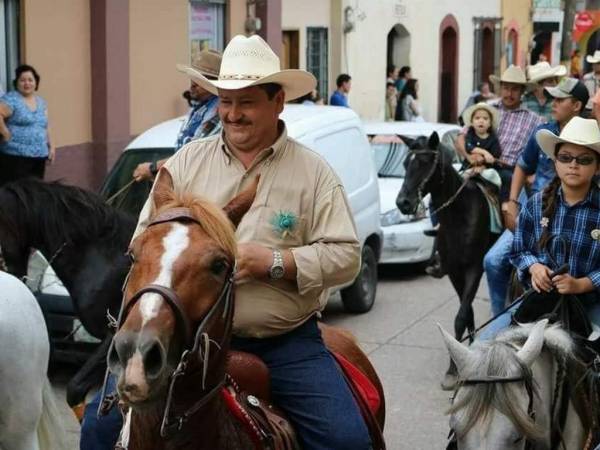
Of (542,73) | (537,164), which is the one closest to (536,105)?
(542,73)

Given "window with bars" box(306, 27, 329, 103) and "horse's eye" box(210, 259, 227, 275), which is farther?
"window with bars" box(306, 27, 329, 103)

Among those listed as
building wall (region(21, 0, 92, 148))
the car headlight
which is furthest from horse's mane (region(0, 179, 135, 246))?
building wall (region(21, 0, 92, 148))

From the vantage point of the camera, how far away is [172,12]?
63.0ft

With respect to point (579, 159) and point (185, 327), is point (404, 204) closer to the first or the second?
point (579, 159)

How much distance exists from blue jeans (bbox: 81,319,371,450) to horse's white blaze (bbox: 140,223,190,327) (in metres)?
0.94

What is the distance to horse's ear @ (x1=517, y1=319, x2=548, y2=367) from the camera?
190 inches

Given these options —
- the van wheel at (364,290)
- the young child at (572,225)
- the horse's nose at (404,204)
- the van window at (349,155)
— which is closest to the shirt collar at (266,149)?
the young child at (572,225)

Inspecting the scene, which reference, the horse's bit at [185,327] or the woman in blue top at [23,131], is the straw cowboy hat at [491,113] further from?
the horse's bit at [185,327]

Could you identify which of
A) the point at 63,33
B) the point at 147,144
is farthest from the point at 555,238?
the point at 63,33

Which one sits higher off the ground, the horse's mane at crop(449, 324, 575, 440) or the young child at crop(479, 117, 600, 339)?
the young child at crop(479, 117, 600, 339)

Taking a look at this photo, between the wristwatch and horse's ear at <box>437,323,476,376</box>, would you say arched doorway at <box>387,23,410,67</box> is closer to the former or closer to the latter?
horse's ear at <box>437,323,476,376</box>

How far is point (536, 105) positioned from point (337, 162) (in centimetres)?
283

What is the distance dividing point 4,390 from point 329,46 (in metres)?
21.1

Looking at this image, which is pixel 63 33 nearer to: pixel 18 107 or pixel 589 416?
pixel 18 107
